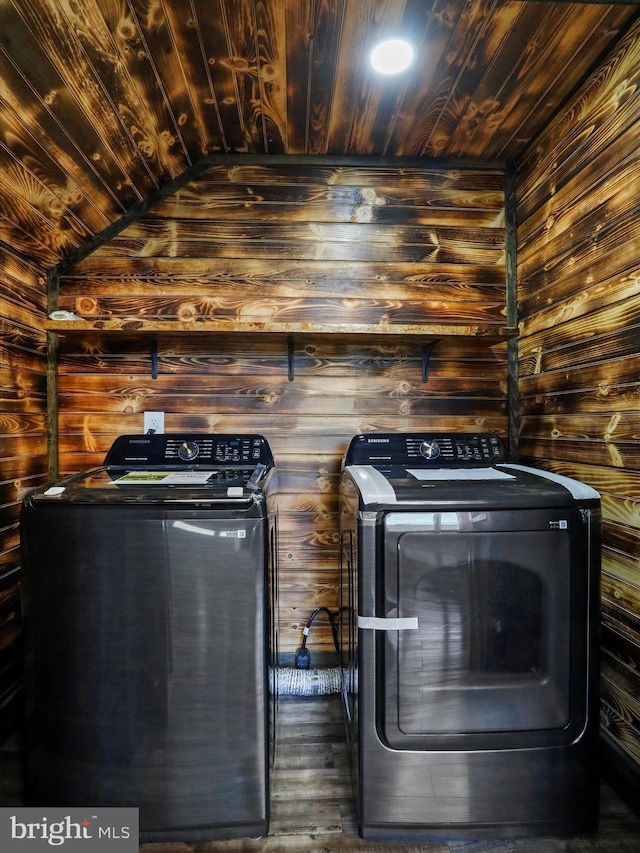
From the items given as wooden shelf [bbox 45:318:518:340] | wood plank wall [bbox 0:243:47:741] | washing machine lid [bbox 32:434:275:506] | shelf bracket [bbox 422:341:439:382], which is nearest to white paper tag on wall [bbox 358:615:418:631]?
washing machine lid [bbox 32:434:275:506]

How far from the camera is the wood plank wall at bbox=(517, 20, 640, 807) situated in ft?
4.69

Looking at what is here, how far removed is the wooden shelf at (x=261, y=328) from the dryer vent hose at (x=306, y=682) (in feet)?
4.98

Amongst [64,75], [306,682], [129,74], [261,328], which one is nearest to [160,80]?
[129,74]

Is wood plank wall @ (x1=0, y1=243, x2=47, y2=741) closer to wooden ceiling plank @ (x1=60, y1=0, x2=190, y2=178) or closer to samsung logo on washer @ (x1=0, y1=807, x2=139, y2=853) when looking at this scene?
samsung logo on washer @ (x1=0, y1=807, x2=139, y2=853)

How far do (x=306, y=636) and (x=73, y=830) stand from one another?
106cm

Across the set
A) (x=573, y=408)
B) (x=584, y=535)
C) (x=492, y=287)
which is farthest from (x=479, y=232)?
(x=584, y=535)

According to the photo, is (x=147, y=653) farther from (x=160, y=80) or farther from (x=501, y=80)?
(x=501, y=80)

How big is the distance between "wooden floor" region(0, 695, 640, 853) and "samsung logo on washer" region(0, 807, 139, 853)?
5.1 inches

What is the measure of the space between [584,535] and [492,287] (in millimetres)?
1323

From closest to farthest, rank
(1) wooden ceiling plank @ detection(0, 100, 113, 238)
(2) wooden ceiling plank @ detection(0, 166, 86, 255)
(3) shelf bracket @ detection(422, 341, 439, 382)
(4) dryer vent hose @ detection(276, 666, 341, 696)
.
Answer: (1) wooden ceiling plank @ detection(0, 100, 113, 238) < (2) wooden ceiling plank @ detection(0, 166, 86, 255) < (4) dryer vent hose @ detection(276, 666, 341, 696) < (3) shelf bracket @ detection(422, 341, 439, 382)

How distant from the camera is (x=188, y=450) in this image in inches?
70.4

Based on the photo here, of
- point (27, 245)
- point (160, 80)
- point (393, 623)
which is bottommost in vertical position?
point (393, 623)

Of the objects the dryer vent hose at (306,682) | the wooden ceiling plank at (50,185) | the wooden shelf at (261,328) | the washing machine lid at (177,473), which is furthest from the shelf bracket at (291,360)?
the dryer vent hose at (306,682)

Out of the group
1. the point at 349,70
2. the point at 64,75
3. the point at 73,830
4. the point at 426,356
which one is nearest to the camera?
the point at 73,830
